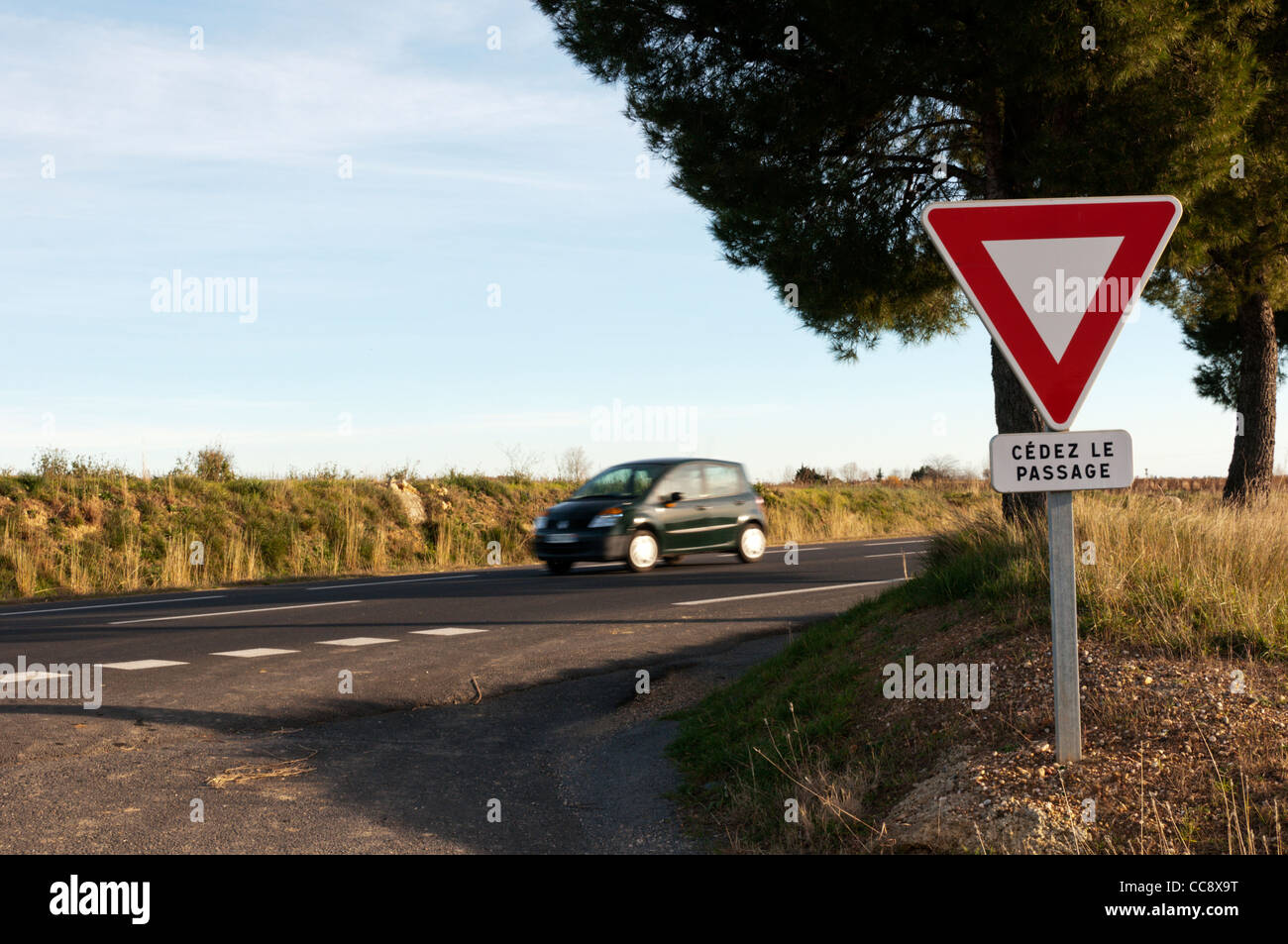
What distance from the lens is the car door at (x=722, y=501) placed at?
722 inches

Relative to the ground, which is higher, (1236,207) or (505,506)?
(1236,207)

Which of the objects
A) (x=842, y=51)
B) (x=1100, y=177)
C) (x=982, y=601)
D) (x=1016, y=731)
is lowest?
(x=1016, y=731)

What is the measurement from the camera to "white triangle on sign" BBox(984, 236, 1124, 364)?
4.09 m

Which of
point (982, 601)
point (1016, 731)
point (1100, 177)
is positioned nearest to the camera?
point (1016, 731)

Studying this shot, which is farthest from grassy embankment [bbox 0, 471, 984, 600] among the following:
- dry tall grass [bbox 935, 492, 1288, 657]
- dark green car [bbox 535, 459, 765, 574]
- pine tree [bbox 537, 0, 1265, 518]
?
dry tall grass [bbox 935, 492, 1288, 657]

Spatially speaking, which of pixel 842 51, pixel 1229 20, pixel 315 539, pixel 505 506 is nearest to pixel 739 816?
pixel 842 51

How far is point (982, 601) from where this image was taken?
6262mm

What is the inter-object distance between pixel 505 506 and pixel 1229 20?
64.0 ft

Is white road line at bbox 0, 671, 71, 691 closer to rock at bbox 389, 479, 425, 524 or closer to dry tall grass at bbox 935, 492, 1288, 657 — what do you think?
dry tall grass at bbox 935, 492, 1288, 657

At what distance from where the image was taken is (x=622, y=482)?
58.2 feet

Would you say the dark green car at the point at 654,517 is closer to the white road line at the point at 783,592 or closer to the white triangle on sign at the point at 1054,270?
the white road line at the point at 783,592

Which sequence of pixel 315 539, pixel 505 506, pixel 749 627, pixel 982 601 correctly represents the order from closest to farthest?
pixel 982 601
pixel 749 627
pixel 315 539
pixel 505 506
